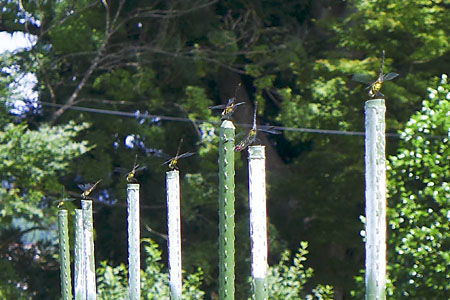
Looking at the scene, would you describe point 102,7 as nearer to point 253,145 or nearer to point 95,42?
point 95,42

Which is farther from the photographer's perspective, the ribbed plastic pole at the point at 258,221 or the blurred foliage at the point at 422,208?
the blurred foliage at the point at 422,208

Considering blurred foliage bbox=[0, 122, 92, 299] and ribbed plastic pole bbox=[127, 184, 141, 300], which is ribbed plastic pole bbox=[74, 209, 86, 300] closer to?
ribbed plastic pole bbox=[127, 184, 141, 300]

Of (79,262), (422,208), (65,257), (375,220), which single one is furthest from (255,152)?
(422,208)

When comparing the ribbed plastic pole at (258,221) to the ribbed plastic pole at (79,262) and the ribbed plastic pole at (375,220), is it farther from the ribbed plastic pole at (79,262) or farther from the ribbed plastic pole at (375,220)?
the ribbed plastic pole at (79,262)

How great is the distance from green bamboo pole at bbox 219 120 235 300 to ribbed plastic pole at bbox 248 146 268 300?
296 millimetres

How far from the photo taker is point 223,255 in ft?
27.1

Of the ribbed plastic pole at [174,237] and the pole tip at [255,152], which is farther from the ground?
the pole tip at [255,152]

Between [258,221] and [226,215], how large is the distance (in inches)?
16.5

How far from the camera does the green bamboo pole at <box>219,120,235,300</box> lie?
8.24 meters

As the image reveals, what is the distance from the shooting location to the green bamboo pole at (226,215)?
8.24 meters

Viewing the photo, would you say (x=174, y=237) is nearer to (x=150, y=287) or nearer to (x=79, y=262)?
(x=79, y=262)

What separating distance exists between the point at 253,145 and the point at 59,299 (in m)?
16.5

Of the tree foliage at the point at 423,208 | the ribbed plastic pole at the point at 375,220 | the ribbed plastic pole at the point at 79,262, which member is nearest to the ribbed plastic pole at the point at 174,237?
the ribbed plastic pole at the point at 79,262

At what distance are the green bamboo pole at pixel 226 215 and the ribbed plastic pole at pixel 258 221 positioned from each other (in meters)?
0.30
